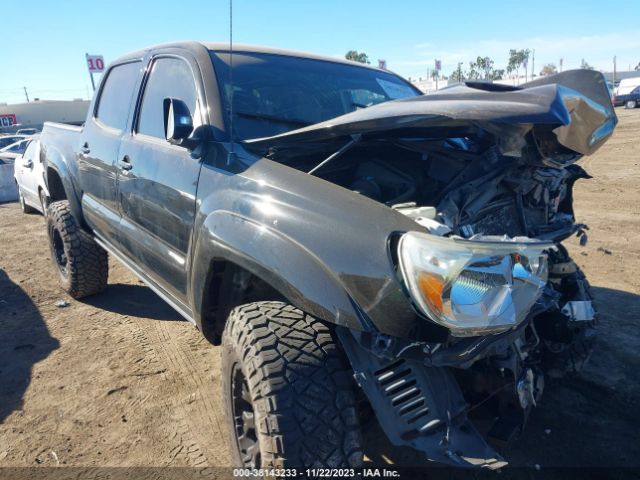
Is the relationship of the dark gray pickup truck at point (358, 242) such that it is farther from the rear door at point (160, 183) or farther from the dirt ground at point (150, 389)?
the dirt ground at point (150, 389)

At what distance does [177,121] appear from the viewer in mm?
2316

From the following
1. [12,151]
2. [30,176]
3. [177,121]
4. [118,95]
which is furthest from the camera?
[12,151]

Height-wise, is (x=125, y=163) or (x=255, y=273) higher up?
(x=125, y=163)

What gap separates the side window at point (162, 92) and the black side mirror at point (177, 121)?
0.18m

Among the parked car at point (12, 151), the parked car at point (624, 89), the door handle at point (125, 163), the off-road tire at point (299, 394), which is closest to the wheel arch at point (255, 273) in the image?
the off-road tire at point (299, 394)

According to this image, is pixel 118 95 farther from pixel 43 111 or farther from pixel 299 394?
pixel 43 111

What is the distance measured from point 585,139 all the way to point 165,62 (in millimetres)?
2412

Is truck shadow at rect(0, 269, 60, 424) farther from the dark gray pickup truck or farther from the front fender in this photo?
the front fender

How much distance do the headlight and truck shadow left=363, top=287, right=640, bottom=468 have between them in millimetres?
946

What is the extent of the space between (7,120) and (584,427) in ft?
182

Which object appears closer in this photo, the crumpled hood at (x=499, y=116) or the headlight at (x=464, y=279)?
the headlight at (x=464, y=279)

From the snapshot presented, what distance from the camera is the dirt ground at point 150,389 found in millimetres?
2492

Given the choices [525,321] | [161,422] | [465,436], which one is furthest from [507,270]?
[161,422]

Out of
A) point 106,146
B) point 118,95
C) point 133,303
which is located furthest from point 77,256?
point 118,95
